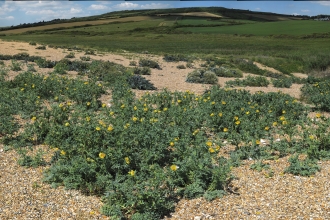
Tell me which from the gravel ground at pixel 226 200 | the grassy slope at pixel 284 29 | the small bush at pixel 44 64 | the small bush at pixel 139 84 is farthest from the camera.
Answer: the grassy slope at pixel 284 29

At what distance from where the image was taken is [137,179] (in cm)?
537

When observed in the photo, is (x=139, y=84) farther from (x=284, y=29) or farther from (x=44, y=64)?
(x=284, y=29)

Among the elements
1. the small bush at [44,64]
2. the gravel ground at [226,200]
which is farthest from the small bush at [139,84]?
the gravel ground at [226,200]

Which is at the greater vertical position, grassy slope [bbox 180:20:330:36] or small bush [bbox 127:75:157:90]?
grassy slope [bbox 180:20:330:36]

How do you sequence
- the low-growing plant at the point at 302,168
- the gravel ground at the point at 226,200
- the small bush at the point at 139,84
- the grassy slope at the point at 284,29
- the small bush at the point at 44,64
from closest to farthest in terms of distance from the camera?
the gravel ground at the point at 226,200
the low-growing plant at the point at 302,168
the small bush at the point at 139,84
the small bush at the point at 44,64
the grassy slope at the point at 284,29

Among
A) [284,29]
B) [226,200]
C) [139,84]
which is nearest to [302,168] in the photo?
[226,200]

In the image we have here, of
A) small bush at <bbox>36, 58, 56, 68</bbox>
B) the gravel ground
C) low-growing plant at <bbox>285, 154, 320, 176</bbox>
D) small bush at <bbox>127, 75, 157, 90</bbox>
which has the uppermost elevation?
small bush at <bbox>36, 58, 56, 68</bbox>

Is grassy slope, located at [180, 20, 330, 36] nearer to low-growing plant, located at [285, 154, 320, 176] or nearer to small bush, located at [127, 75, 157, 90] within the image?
small bush, located at [127, 75, 157, 90]

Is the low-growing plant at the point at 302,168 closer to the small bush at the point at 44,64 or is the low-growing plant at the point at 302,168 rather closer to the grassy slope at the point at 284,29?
the small bush at the point at 44,64

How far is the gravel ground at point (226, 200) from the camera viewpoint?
4.64 metres

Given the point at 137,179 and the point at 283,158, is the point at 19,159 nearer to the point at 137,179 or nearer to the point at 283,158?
the point at 137,179

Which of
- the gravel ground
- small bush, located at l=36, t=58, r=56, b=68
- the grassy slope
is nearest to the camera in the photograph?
the gravel ground

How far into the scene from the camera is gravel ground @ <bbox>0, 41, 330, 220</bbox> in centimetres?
464

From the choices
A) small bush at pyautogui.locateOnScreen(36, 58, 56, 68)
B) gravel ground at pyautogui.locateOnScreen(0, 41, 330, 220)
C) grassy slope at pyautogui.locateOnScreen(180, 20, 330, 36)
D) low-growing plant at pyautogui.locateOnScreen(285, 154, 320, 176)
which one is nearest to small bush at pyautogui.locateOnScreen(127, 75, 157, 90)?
small bush at pyautogui.locateOnScreen(36, 58, 56, 68)
